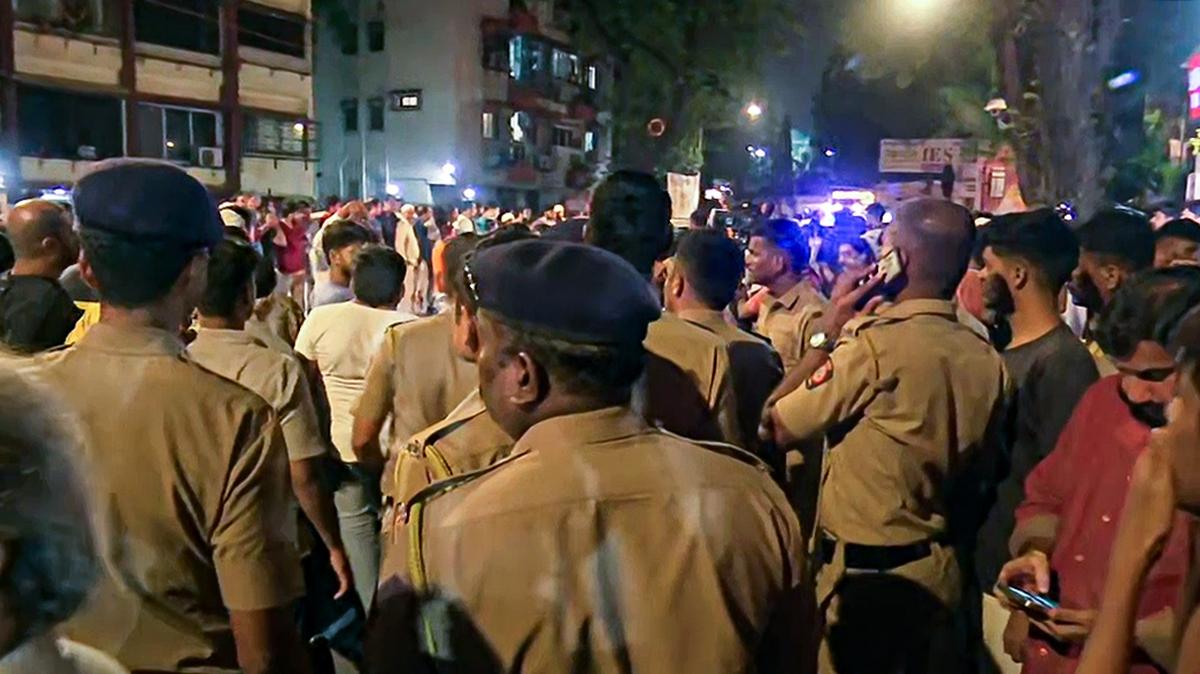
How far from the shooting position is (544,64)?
1820 inches

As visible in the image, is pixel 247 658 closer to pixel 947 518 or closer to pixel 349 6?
pixel 947 518

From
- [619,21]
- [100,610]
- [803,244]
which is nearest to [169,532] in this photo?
[100,610]

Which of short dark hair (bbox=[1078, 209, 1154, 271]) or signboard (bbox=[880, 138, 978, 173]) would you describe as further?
signboard (bbox=[880, 138, 978, 173])

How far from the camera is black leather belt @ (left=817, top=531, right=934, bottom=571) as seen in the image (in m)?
3.87

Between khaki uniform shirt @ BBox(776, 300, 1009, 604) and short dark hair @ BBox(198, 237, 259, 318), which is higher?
short dark hair @ BBox(198, 237, 259, 318)

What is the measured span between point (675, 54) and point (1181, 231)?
3626cm

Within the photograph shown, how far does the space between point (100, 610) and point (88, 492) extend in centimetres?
65

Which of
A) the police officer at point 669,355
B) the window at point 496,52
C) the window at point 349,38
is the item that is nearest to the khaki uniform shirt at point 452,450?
the police officer at point 669,355

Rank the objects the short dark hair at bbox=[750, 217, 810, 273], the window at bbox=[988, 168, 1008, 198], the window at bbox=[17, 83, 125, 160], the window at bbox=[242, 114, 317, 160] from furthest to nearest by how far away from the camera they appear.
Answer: the window at bbox=[242, 114, 317, 160]
the window at bbox=[17, 83, 125, 160]
the window at bbox=[988, 168, 1008, 198]
the short dark hair at bbox=[750, 217, 810, 273]

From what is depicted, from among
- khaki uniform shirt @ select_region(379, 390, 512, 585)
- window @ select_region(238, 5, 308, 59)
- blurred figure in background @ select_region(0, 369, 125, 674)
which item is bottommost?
khaki uniform shirt @ select_region(379, 390, 512, 585)

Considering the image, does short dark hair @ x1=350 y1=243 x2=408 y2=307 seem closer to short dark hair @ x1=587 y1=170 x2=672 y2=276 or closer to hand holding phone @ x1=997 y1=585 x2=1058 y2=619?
short dark hair @ x1=587 y1=170 x2=672 y2=276

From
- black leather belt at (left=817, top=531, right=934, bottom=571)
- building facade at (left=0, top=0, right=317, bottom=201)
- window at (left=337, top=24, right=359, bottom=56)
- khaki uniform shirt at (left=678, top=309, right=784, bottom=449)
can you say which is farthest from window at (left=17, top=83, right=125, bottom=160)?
black leather belt at (left=817, top=531, right=934, bottom=571)

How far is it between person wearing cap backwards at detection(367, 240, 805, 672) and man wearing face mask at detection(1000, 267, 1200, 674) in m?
1.04

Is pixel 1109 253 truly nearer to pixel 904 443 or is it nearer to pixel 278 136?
pixel 904 443
